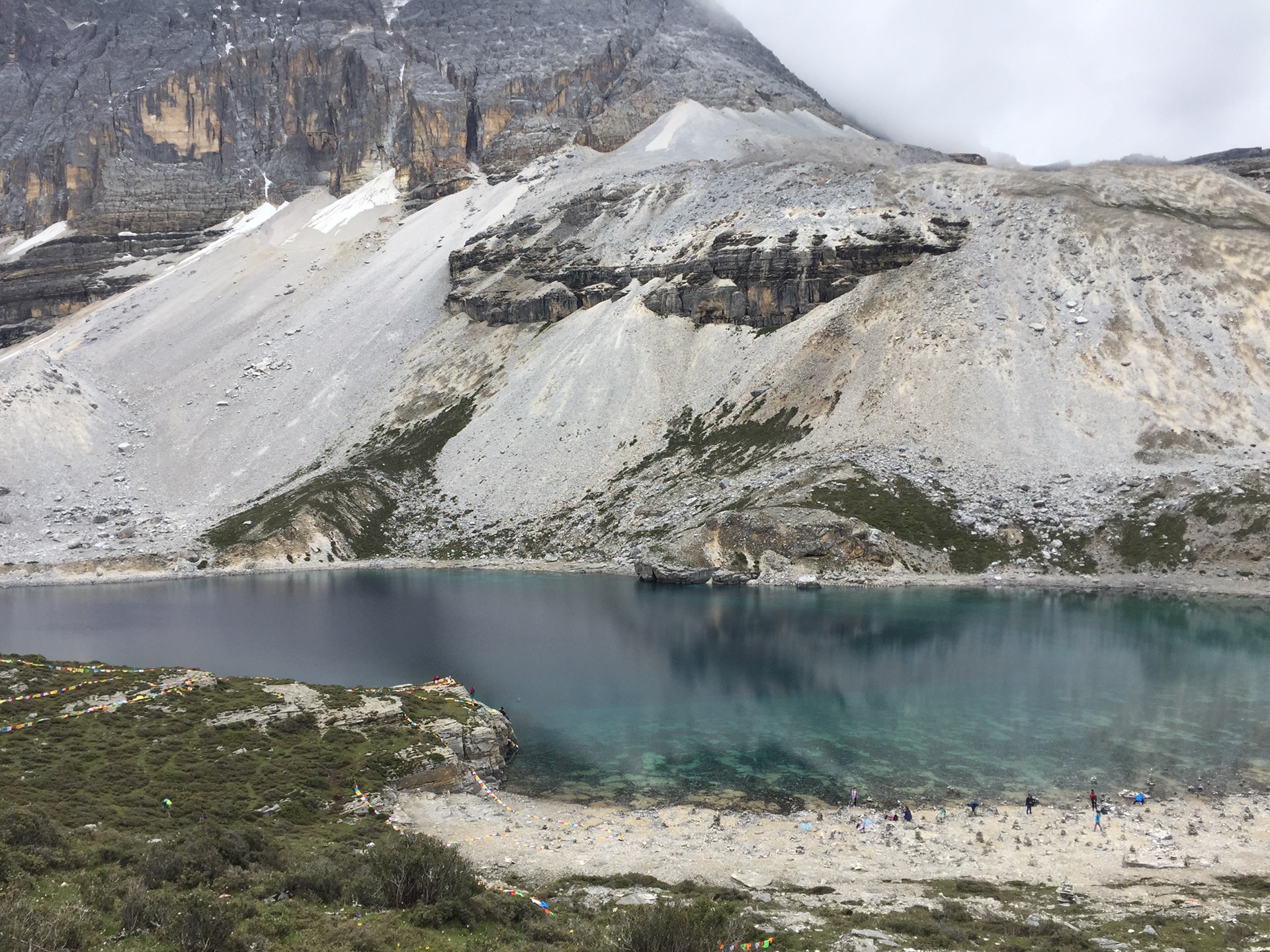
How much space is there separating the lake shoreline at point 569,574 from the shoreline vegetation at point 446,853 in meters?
52.1

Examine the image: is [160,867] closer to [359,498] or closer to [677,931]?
[677,931]

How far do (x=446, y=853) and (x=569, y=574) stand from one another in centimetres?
7622

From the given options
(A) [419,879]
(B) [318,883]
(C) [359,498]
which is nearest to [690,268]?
(C) [359,498]

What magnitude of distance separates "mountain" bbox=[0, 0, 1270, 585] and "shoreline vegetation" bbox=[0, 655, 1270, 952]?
55.8 m

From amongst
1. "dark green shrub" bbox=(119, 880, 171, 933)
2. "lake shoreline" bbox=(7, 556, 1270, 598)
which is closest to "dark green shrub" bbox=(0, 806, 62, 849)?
"dark green shrub" bbox=(119, 880, 171, 933)

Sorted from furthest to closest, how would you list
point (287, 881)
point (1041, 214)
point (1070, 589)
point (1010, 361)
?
point (1041, 214), point (1010, 361), point (1070, 589), point (287, 881)

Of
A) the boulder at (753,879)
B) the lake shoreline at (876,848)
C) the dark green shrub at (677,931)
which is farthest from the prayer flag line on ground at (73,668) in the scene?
the dark green shrub at (677,931)

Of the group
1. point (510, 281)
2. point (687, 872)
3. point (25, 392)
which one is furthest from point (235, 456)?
point (687, 872)

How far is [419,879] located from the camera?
66.6 feet

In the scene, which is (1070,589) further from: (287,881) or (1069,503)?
(287,881)

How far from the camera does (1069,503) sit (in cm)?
9250

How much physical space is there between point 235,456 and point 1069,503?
383 feet

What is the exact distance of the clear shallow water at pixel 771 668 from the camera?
130ft

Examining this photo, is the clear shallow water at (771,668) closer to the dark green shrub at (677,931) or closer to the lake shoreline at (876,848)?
the lake shoreline at (876,848)
